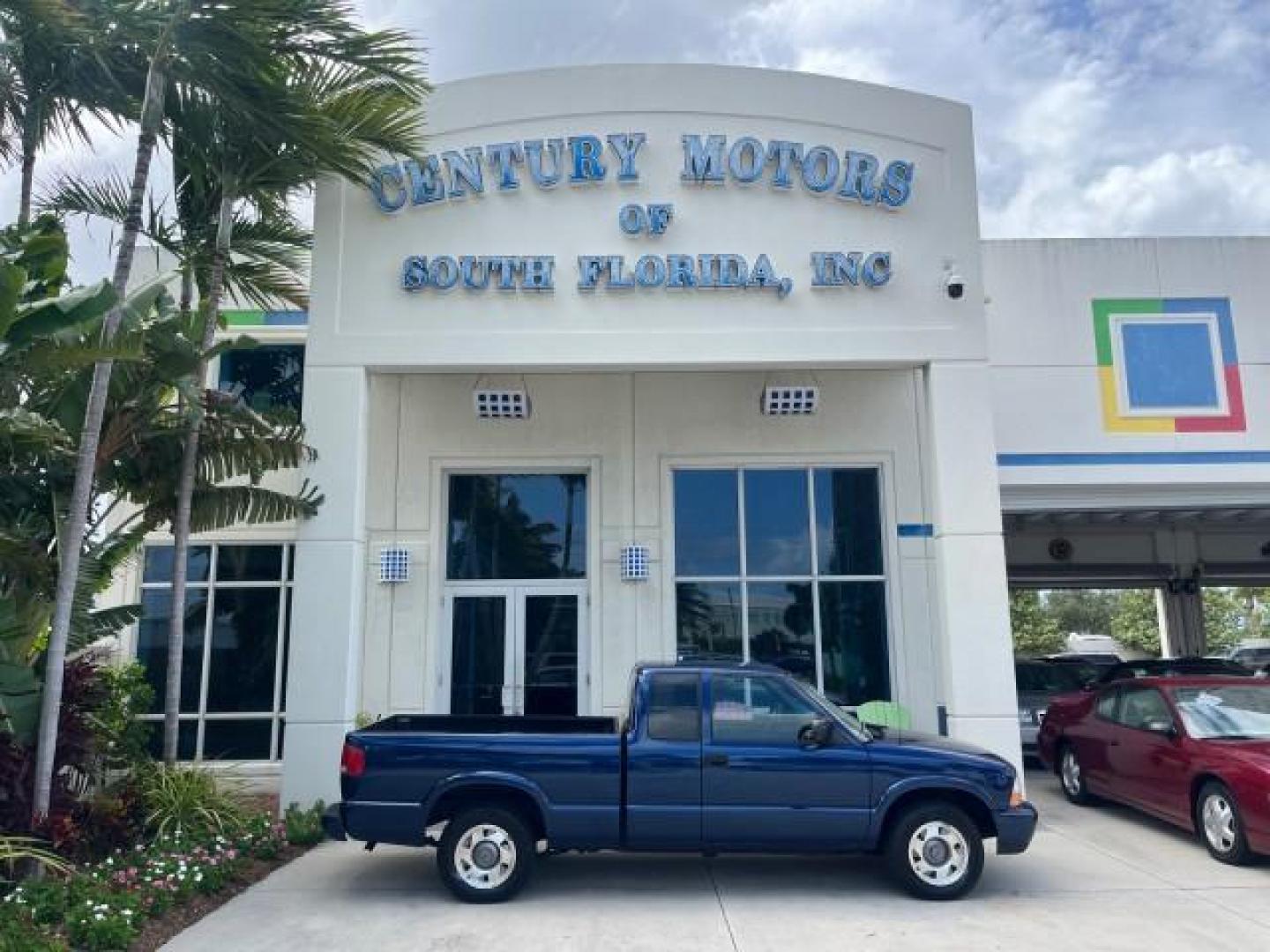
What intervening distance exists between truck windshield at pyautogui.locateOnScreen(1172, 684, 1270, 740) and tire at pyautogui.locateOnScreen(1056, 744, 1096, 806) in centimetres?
192

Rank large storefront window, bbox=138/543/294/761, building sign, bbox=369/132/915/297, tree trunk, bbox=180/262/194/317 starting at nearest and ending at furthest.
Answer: tree trunk, bbox=180/262/194/317 < building sign, bbox=369/132/915/297 < large storefront window, bbox=138/543/294/761

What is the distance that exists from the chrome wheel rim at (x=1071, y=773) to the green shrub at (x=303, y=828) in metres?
8.21

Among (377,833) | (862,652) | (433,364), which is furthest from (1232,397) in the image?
(377,833)

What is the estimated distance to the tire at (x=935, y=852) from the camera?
708 cm

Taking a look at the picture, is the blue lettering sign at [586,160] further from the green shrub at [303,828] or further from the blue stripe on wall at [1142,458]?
the green shrub at [303,828]

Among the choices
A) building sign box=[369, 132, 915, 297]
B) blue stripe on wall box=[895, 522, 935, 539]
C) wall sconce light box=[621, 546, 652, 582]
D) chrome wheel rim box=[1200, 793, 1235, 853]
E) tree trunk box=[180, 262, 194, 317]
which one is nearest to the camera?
chrome wheel rim box=[1200, 793, 1235, 853]

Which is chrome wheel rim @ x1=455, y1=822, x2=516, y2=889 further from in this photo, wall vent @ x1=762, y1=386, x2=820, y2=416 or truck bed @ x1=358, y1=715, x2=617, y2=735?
wall vent @ x1=762, y1=386, x2=820, y2=416

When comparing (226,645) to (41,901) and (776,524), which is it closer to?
(41,901)

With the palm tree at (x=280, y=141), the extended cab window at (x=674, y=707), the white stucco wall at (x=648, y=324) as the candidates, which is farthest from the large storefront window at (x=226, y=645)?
the extended cab window at (x=674, y=707)

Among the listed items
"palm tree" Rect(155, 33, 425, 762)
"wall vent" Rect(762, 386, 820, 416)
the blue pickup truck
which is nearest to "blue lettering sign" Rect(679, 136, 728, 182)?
"wall vent" Rect(762, 386, 820, 416)

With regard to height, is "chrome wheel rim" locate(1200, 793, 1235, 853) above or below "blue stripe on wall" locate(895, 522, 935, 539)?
below

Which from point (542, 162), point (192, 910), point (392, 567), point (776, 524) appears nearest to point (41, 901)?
point (192, 910)

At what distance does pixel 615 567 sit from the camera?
12156 millimetres

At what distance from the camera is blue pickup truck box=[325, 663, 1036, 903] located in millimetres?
7066
